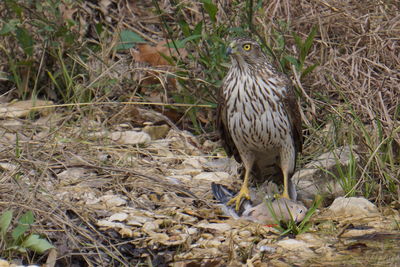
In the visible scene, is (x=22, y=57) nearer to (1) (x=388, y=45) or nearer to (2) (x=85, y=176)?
(2) (x=85, y=176)

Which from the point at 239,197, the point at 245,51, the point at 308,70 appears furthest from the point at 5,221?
the point at 308,70

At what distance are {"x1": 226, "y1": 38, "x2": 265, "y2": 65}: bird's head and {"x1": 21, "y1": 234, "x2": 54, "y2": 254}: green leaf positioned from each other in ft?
6.33

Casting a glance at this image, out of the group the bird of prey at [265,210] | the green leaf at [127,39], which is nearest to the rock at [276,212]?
the bird of prey at [265,210]

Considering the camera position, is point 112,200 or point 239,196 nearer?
point 112,200

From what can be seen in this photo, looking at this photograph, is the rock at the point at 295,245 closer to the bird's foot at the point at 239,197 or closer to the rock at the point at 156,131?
the bird's foot at the point at 239,197

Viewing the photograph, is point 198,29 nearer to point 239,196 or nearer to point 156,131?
point 156,131

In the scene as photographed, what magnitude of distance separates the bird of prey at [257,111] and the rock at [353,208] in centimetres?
Result: 37

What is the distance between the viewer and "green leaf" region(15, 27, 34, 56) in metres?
7.24

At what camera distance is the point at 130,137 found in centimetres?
683

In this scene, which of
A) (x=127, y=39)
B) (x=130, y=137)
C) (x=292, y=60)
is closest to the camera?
(x=292, y=60)

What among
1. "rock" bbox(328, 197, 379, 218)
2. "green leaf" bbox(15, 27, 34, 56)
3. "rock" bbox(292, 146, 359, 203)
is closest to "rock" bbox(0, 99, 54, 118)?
"green leaf" bbox(15, 27, 34, 56)

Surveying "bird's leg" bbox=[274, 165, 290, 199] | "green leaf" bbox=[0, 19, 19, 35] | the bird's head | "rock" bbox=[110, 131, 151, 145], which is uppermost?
the bird's head

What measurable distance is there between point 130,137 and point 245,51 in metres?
1.49

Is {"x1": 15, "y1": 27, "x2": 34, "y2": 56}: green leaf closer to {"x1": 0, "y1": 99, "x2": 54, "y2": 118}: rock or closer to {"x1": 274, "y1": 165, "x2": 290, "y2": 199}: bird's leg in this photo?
{"x1": 0, "y1": 99, "x2": 54, "y2": 118}: rock
